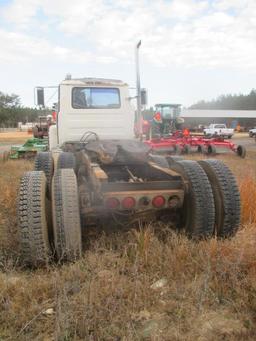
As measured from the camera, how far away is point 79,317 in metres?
2.71

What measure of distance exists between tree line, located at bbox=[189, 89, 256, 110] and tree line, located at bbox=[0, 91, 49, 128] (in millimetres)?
52636

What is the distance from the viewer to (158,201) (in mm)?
3885

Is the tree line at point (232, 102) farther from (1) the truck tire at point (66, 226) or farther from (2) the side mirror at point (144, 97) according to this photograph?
(1) the truck tire at point (66, 226)

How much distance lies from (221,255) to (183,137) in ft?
50.7

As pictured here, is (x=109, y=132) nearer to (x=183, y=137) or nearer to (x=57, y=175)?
(x=57, y=175)

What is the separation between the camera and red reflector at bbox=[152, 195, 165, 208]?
12.7 feet

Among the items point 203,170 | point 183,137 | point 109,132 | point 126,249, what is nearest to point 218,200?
point 203,170

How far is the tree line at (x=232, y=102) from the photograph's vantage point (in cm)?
10904

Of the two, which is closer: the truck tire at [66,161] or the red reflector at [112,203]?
the red reflector at [112,203]

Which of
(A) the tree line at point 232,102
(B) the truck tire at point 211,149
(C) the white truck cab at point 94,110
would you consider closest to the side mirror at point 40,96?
(C) the white truck cab at point 94,110

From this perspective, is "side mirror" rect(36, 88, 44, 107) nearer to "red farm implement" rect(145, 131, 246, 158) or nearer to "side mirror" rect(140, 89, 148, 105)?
"side mirror" rect(140, 89, 148, 105)

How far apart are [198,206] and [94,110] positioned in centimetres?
397

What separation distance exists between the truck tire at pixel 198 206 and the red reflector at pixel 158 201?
0.36 m

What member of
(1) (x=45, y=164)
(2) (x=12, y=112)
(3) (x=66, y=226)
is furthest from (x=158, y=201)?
(2) (x=12, y=112)
